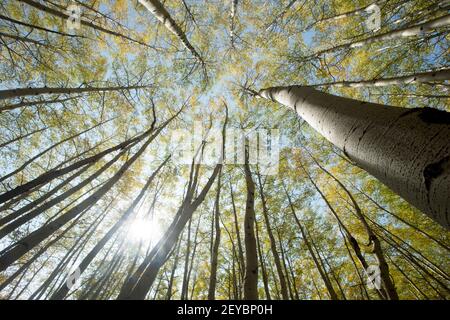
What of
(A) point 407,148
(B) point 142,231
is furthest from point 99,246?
(A) point 407,148

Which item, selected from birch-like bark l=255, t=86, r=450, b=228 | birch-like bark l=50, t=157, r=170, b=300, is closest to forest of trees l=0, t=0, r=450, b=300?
birch-like bark l=50, t=157, r=170, b=300

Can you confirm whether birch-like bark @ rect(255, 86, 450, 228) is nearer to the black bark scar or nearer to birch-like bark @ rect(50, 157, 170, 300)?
the black bark scar

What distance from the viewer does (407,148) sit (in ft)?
2.02

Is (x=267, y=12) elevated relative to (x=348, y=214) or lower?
elevated

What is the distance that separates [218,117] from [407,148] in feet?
25.7

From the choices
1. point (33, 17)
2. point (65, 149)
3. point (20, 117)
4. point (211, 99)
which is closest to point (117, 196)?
point (65, 149)

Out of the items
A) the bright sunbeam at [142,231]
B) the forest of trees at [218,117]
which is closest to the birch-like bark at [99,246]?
the forest of trees at [218,117]

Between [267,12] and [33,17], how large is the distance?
6.10 metres

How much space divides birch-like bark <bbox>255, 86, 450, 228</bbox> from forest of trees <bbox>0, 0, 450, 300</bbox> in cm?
148

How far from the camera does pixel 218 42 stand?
7184mm

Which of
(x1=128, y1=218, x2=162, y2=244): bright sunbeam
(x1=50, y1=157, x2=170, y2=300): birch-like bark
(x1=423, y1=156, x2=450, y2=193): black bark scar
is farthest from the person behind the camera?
(x1=128, y1=218, x2=162, y2=244): bright sunbeam

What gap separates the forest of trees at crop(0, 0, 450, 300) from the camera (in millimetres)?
3906

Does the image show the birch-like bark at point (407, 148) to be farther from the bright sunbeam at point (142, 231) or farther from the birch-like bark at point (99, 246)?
the bright sunbeam at point (142, 231)

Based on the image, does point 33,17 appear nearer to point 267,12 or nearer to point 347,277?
point 267,12
